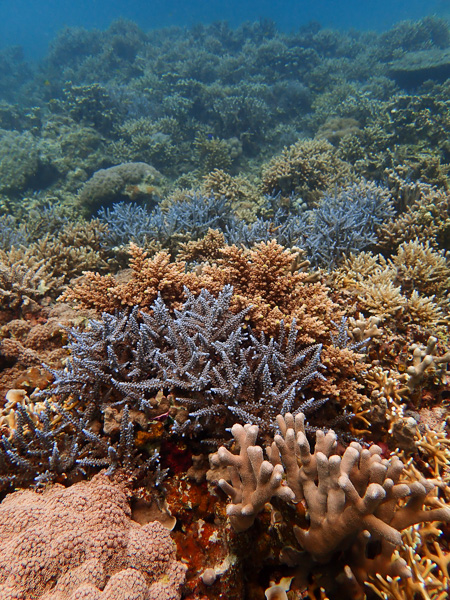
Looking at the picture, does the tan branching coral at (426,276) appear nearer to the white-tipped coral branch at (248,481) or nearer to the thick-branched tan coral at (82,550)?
the white-tipped coral branch at (248,481)

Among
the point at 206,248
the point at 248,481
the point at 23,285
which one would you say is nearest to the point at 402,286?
the point at 206,248

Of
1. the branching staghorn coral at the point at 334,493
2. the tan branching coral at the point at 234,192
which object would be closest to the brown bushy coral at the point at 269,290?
the branching staghorn coral at the point at 334,493

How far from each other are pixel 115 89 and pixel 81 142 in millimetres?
7162

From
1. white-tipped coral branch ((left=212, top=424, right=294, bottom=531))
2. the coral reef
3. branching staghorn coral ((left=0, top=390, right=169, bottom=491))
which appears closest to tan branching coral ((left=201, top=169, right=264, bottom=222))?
the coral reef

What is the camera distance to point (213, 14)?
4878 cm

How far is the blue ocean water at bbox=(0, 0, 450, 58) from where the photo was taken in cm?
4666

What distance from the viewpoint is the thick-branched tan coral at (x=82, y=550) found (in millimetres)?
1424

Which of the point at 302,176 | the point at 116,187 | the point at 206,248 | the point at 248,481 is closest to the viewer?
the point at 248,481

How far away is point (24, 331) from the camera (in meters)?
3.54

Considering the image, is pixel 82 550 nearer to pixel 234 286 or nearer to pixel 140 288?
pixel 140 288

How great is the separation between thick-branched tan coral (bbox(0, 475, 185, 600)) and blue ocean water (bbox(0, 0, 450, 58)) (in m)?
55.8

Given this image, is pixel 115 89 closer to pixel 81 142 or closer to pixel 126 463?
pixel 81 142

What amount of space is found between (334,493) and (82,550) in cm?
127

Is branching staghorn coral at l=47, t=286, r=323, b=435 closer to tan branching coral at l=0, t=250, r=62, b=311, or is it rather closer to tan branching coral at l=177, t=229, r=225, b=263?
tan branching coral at l=0, t=250, r=62, b=311
